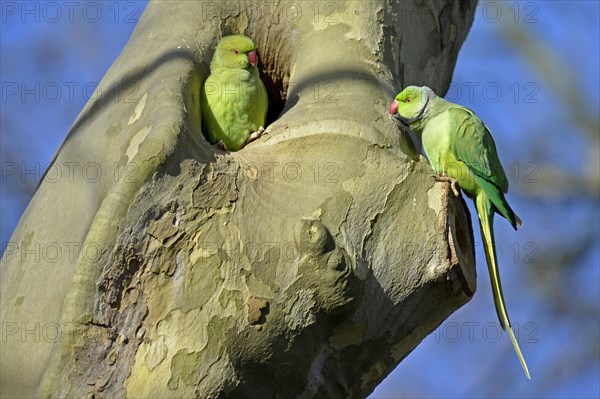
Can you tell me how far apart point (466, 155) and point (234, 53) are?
112 centimetres

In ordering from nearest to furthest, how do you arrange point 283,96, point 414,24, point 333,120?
point 333,120
point 414,24
point 283,96

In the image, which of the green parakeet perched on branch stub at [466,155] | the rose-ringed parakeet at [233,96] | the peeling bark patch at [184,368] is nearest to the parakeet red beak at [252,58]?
the rose-ringed parakeet at [233,96]

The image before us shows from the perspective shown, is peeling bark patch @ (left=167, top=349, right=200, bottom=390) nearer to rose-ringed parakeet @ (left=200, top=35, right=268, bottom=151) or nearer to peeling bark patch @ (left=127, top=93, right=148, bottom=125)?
peeling bark patch @ (left=127, top=93, right=148, bottom=125)

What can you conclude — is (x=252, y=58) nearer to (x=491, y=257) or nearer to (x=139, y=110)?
(x=139, y=110)

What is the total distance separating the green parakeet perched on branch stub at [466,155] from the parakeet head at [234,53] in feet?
Answer: 2.50

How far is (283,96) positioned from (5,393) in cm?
216

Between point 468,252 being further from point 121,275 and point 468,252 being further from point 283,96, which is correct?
point 283,96

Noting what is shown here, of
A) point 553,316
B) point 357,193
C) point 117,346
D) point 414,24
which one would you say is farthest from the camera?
point 553,316

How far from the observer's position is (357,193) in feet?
8.37

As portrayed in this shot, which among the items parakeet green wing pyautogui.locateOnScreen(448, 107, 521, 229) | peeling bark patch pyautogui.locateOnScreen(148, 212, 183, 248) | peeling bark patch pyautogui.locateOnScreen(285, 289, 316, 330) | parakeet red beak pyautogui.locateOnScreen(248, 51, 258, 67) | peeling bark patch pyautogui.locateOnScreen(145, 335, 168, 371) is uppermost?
parakeet red beak pyautogui.locateOnScreen(248, 51, 258, 67)

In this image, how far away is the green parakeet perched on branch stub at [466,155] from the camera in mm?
3572

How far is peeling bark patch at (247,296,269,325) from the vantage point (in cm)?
232

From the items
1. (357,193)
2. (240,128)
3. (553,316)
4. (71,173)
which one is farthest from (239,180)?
(553,316)

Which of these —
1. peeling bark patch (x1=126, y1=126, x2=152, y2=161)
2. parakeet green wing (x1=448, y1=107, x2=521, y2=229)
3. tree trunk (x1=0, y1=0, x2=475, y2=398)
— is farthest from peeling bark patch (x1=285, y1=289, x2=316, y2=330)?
parakeet green wing (x1=448, y1=107, x2=521, y2=229)
